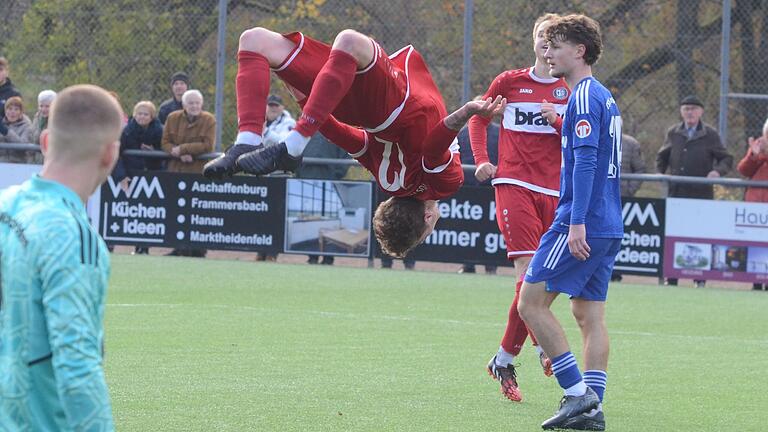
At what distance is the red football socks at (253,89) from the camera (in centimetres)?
684

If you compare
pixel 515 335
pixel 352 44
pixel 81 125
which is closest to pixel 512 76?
pixel 515 335

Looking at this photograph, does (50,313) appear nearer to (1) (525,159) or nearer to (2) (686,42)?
(1) (525,159)

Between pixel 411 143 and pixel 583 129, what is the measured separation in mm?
910

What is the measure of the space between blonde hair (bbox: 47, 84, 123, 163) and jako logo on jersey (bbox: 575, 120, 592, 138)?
381 centimetres

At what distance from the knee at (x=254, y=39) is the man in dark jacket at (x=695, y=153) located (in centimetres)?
1030

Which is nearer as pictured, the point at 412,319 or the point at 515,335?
the point at 515,335

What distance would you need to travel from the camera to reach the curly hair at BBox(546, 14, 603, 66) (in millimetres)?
7172

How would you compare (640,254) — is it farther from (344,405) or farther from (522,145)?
(344,405)

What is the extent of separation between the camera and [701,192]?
16.5m

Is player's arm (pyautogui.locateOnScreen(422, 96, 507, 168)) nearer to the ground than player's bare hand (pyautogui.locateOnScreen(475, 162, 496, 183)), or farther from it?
farther from it

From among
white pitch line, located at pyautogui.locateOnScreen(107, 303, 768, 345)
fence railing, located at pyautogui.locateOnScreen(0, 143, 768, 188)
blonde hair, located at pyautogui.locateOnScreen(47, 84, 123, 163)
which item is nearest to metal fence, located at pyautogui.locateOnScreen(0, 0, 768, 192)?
fence railing, located at pyautogui.locateOnScreen(0, 143, 768, 188)

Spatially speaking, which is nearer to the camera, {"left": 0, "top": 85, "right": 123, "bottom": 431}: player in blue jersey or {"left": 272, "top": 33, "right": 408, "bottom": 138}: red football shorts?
{"left": 0, "top": 85, "right": 123, "bottom": 431}: player in blue jersey

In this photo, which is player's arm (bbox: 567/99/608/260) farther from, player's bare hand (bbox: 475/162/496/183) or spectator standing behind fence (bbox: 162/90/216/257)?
spectator standing behind fence (bbox: 162/90/216/257)

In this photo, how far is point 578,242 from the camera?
6980mm
